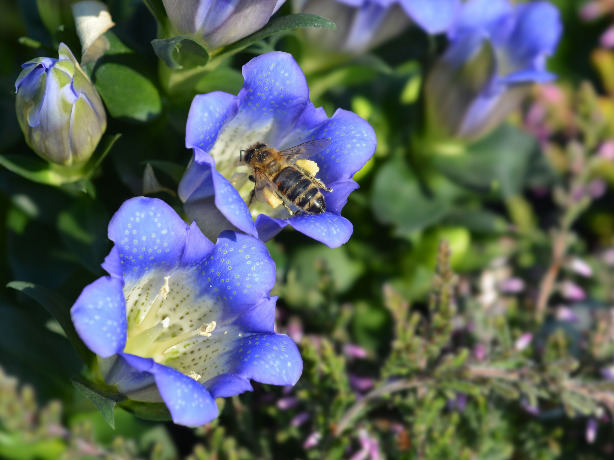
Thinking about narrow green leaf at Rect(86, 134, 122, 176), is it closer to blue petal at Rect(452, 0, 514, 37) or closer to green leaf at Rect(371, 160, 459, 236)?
green leaf at Rect(371, 160, 459, 236)

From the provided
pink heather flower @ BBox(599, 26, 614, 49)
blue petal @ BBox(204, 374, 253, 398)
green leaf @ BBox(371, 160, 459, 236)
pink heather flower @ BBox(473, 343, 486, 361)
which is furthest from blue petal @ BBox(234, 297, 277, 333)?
pink heather flower @ BBox(599, 26, 614, 49)

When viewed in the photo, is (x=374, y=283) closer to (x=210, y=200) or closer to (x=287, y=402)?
(x=287, y=402)

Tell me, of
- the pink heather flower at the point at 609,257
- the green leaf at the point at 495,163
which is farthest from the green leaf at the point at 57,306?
the pink heather flower at the point at 609,257

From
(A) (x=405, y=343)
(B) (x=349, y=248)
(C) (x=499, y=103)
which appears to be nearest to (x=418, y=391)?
(A) (x=405, y=343)

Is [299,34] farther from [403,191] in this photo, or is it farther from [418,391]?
[418,391]

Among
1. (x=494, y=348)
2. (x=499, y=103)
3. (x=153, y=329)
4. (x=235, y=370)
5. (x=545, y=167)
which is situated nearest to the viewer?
(x=235, y=370)

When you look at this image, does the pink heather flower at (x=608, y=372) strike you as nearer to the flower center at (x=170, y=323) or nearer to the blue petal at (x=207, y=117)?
the flower center at (x=170, y=323)
